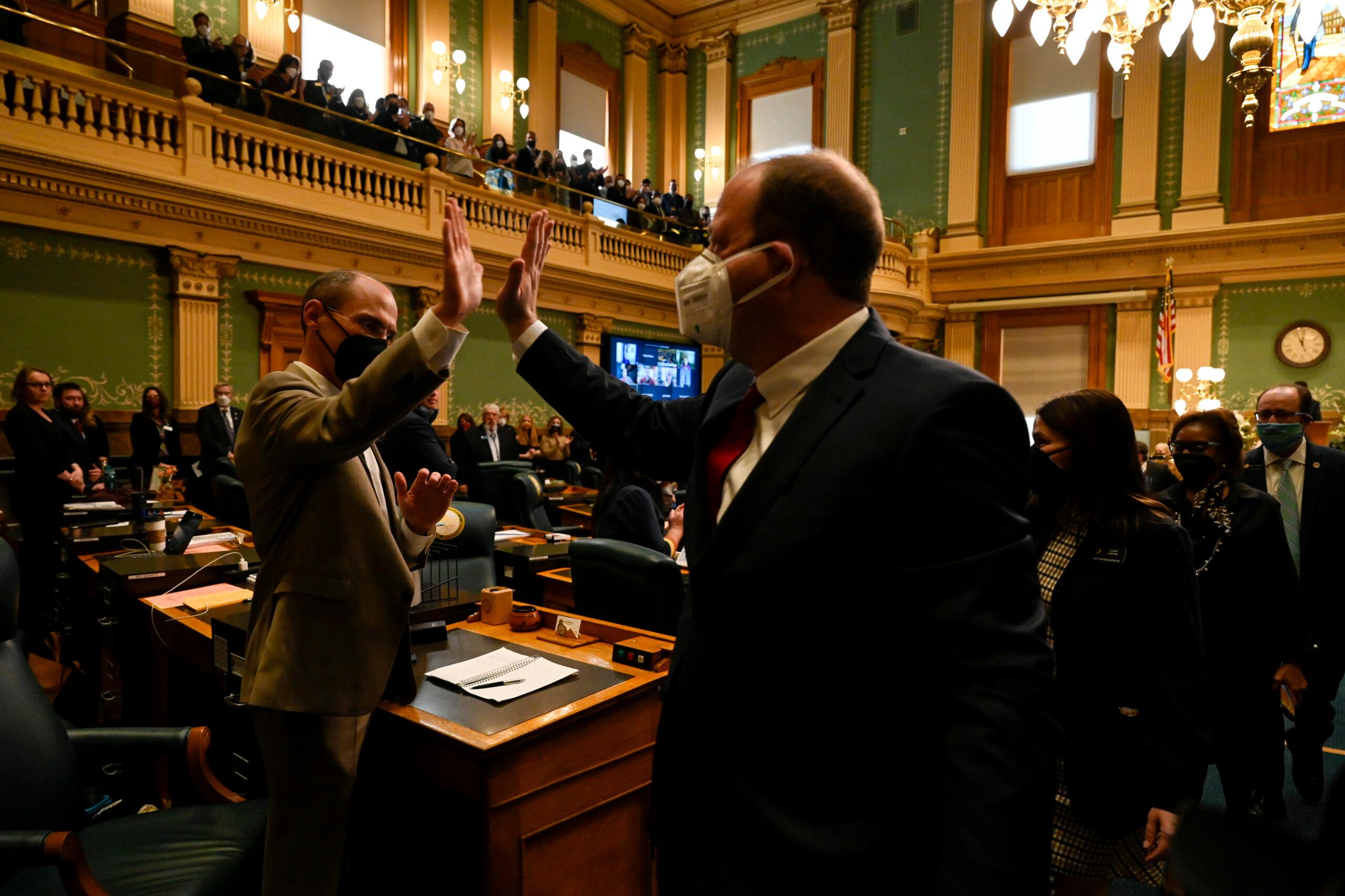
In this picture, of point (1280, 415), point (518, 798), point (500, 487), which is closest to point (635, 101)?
point (500, 487)

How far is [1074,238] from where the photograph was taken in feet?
41.0

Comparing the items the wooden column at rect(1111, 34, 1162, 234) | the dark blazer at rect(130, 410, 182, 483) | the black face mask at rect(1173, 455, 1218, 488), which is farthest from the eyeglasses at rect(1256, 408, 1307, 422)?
the wooden column at rect(1111, 34, 1162, 234)

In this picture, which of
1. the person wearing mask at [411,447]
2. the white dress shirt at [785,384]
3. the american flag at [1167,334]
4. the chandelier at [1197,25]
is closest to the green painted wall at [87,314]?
the person wearing mask at [411,447]

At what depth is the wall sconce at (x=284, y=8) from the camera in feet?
25.5

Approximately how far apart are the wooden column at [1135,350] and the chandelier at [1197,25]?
4713mm

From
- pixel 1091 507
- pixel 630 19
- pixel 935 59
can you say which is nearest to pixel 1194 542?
pixel 1091 507

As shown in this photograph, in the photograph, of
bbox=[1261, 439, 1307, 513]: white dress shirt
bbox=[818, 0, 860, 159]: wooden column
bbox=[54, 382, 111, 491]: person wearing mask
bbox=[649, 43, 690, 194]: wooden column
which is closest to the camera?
bbox=[1261, 439, 1307, 513]: white dress shirt

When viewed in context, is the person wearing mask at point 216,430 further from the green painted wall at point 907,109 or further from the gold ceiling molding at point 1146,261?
the gold ceiling molding at point 1146,261

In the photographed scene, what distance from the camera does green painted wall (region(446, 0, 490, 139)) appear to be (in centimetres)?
1199

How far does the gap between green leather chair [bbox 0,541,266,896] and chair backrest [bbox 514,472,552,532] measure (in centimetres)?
341

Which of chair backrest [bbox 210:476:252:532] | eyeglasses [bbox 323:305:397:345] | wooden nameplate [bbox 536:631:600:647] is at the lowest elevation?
wooden nameplate [bbox 536:631:600:647]

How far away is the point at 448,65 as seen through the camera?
11648mm

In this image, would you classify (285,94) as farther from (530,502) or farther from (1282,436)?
(1282,436)

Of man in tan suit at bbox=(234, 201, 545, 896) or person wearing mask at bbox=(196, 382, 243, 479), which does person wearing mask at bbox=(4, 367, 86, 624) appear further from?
man in tan suit at bbox=(234, 201, 545, 896)
